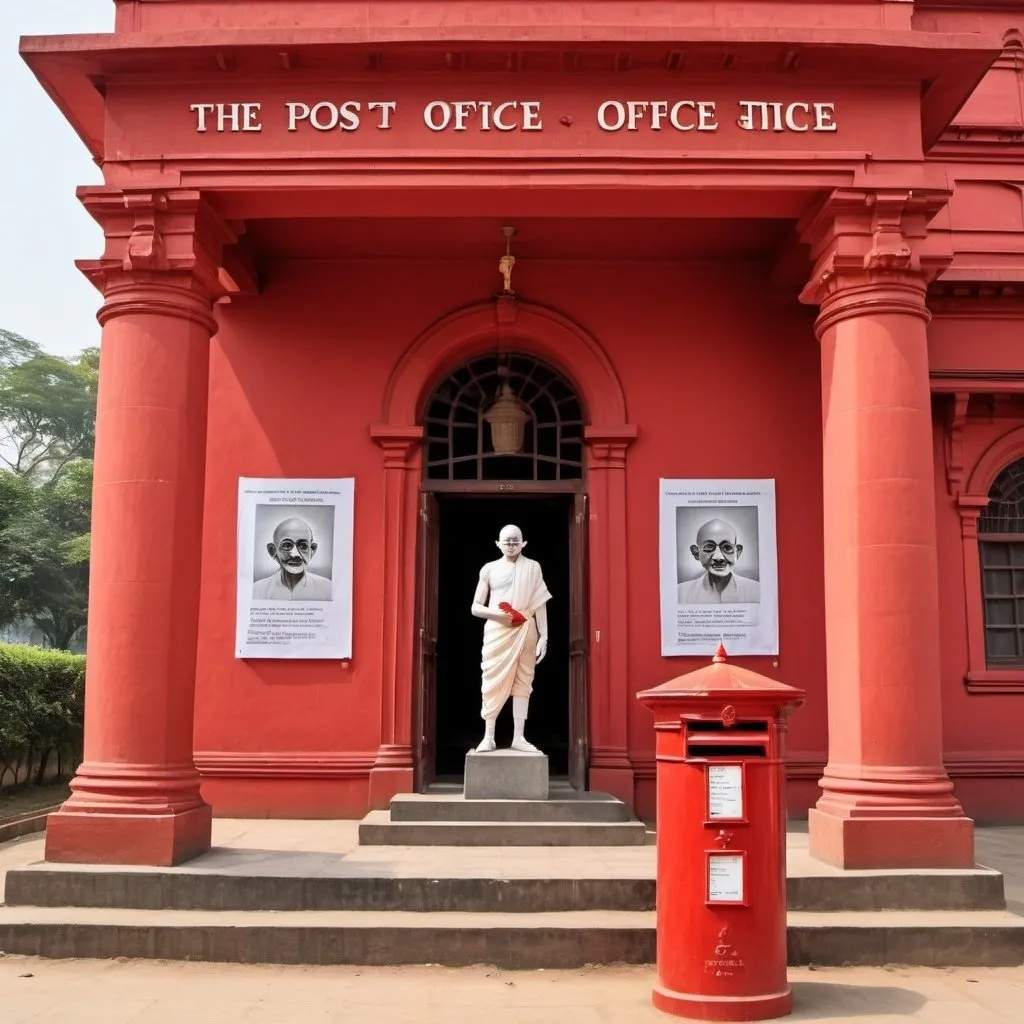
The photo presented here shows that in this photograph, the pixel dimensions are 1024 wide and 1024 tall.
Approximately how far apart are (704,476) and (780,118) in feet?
10.7

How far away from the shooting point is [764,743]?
541 centimetres

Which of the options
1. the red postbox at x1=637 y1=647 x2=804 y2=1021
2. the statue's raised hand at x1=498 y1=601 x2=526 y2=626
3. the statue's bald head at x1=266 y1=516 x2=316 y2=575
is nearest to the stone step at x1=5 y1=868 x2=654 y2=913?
the red postbox at x1=637 y1=647 x2=804 y2=1021

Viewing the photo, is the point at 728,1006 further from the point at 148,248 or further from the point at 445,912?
the point at 148,248

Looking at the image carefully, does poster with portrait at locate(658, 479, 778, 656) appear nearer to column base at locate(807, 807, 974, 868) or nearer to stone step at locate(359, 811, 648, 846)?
stone step at locate(359, 811, 648, 846)

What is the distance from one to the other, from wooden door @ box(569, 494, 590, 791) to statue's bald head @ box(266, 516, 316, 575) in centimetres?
239

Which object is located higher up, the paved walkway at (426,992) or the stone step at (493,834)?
the stone step at (493,834)

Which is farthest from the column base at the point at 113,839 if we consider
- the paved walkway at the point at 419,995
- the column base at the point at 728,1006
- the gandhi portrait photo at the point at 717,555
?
the gandhi portrait photo at the point at 717,555

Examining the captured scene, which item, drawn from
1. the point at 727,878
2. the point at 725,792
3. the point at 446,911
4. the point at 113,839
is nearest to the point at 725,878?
the point at 727,878

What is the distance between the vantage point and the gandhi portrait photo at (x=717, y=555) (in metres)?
9.91

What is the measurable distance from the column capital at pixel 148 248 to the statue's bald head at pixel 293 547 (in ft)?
8.18

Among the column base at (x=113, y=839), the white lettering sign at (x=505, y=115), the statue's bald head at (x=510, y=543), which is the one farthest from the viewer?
the statue's bald head at (x=510, y=543)

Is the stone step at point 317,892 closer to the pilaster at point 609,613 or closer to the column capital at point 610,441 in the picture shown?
the pilaster at point 609,613

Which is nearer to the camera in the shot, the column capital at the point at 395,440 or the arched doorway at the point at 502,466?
the arched doorway at the point at 502,466

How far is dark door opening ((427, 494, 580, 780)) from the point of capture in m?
13.5
